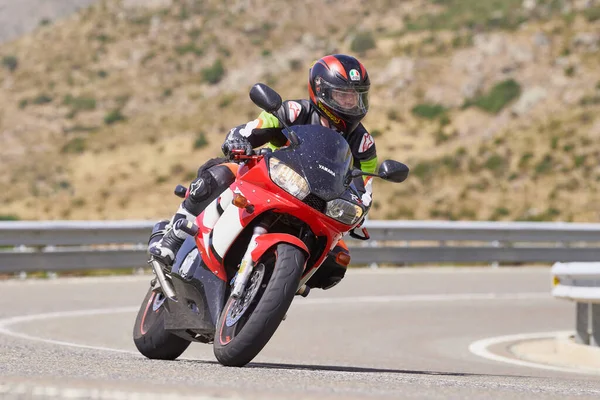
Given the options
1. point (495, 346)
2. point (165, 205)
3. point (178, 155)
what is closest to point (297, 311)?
point (495, 346)

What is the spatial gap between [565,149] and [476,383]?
39541 millimetres

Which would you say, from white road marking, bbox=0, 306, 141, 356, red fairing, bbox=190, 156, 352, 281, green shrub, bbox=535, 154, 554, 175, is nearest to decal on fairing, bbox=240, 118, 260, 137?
red fairing, bbox=190, 156, 352, 281

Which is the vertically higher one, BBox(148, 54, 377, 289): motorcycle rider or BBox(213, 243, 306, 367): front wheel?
BBox(148, 54, 377, 289): motorcycle rider

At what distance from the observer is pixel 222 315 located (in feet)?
23.7

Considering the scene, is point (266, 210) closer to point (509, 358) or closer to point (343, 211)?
point (343, 211)

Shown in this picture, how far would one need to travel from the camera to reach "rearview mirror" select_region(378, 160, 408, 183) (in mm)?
7523

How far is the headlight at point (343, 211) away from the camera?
23.8ft

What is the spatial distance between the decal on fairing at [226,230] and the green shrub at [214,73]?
60547 millimetres

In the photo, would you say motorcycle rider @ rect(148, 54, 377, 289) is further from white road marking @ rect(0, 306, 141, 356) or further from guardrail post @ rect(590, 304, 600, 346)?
guardrail post @ rect(590, 304, 600, 346)

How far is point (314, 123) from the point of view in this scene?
318 inches

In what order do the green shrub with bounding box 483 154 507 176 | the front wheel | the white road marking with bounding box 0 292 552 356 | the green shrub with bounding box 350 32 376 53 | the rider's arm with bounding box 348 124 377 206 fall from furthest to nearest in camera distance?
the green shrub with bounding box 350 32 376 53 < the green shrub with bounding box 483 154 507 176 < the white road marking with bounding box 0 292 552 356 < the rider's arm with bounding box 348 124 377 206 < the front wheel

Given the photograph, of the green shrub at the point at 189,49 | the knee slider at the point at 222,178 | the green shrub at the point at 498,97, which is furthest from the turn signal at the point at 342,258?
the green shrub at the point at 189,49

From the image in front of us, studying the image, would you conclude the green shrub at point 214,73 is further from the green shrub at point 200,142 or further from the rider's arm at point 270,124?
the rider's arm at point 270,124

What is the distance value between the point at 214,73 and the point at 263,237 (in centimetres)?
6113
